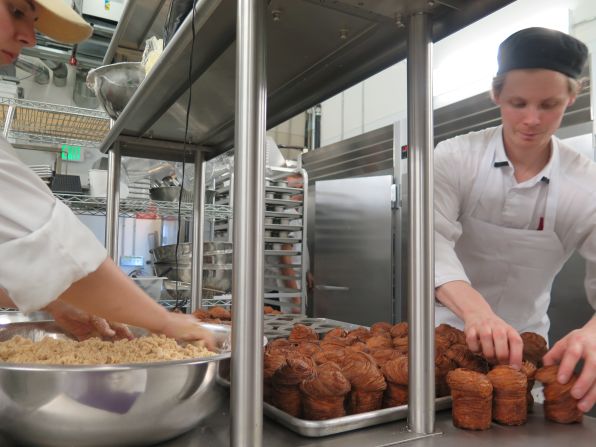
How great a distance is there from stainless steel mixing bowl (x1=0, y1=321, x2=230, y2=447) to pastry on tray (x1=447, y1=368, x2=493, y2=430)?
410mm

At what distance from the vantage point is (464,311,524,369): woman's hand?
2.52 ft

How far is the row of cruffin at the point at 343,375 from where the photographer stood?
0.69m

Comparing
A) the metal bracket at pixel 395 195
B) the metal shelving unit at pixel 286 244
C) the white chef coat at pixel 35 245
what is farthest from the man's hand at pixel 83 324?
the metal shelving unit at pixel 286 244

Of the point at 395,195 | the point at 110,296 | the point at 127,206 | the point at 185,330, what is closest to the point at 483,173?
the point at 185,330

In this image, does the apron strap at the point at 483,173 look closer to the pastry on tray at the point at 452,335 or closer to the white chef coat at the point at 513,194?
the white chef coat at the point at 513,194

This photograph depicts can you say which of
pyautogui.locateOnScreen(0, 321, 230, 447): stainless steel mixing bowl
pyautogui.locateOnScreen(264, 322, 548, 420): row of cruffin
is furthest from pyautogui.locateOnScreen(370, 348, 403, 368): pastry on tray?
pyautogui.locateOnScreen(0, 321, 230, 447): stainless steel mixing bowl

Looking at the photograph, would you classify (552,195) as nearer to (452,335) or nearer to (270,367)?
(452,335)

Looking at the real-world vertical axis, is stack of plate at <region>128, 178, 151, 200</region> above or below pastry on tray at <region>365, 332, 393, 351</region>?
above

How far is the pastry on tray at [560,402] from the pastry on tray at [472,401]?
0.11m

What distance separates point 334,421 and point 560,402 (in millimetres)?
367

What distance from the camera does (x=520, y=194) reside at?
144 cm

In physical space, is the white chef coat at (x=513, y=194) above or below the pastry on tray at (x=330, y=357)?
above

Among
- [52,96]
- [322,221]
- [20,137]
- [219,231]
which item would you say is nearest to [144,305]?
[20,137]

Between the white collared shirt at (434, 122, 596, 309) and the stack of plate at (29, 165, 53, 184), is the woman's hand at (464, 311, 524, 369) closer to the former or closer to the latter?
the white collared shirt at (434, 122, 596, 309)
